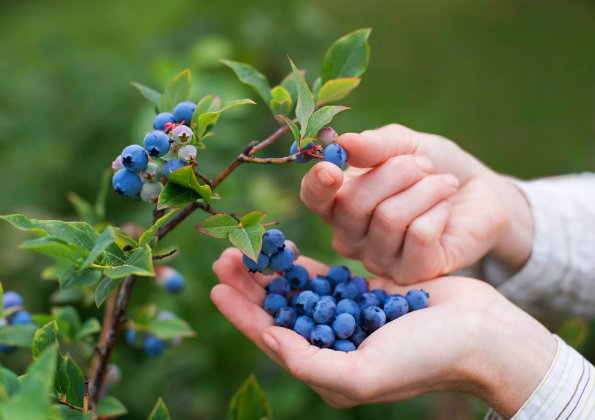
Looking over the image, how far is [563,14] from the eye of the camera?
6.50 meters

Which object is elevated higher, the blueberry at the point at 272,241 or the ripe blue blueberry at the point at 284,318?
the blueberry at the point at 272,241

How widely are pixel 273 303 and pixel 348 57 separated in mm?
643

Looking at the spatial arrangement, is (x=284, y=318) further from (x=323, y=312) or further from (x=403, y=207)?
(x=403, y=207)

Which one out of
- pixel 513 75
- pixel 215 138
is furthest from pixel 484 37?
pixel 215 138

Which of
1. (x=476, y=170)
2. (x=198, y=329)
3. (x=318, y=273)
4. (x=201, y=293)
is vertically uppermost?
(x=476, y=170)

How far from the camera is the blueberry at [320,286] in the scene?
1.16 metres

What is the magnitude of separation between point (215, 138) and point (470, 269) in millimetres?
1350

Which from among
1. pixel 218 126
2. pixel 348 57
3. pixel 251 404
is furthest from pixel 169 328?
pixel 218 126

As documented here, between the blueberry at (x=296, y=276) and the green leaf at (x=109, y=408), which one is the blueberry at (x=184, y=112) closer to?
the blueberry at (x=296, y=276)

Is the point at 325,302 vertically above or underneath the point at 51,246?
underneath

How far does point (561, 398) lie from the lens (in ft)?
3.44

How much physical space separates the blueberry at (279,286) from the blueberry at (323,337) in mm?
160

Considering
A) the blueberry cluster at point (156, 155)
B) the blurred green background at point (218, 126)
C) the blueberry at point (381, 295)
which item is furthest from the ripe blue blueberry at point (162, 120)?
the blurred green background at point (218, 126)

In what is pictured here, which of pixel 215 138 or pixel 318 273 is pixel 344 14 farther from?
pixel 318 273
